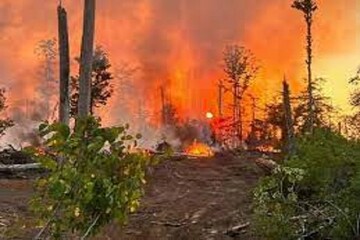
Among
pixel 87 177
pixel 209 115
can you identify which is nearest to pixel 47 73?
pixel 209 115

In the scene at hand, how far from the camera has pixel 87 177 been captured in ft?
15.4

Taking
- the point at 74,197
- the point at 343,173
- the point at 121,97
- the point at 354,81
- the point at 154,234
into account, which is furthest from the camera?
the point at 121,97

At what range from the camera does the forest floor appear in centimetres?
1212

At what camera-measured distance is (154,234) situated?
40.4ft

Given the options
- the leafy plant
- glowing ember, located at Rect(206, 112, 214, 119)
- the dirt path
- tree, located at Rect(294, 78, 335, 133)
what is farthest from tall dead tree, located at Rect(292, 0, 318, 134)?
the leafy plant

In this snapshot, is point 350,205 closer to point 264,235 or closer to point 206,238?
point 264,235

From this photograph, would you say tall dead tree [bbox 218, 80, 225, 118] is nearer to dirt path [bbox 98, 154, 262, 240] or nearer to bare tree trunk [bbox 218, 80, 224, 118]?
bare tree trunk [bbox 218, 80, 224, 118]

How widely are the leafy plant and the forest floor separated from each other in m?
3.80

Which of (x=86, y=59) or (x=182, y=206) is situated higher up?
(x=86, y=59)

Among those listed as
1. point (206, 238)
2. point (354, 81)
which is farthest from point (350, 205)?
point (354, 81)

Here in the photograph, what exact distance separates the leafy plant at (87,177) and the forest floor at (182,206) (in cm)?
380

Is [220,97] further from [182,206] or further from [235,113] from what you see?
[182,206]

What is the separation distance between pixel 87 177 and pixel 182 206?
10055 mm

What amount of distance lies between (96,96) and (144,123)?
22.0 metres
